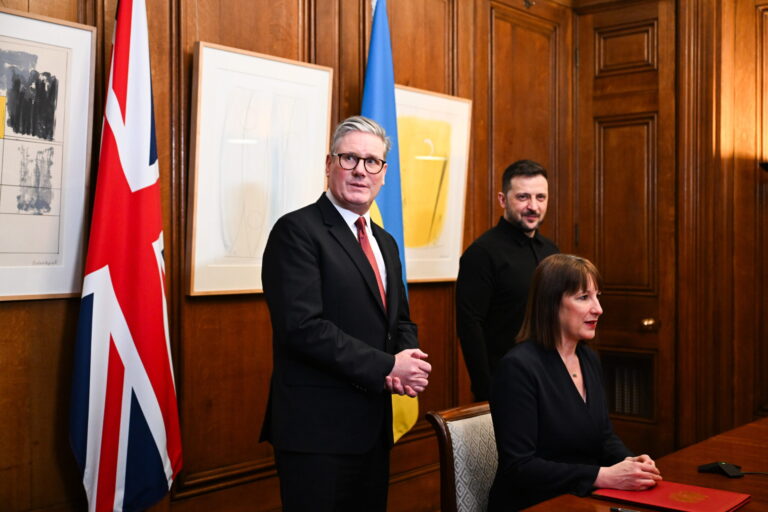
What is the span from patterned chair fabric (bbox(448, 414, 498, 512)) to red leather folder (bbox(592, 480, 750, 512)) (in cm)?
37

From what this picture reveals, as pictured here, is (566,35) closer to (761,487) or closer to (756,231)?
(756,231)

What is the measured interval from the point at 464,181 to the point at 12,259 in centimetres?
244

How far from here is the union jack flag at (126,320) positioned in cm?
269

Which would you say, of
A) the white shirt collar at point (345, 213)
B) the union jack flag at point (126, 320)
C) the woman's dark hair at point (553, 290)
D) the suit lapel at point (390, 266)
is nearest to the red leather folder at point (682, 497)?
the woman's dark hair at point (553, 290)

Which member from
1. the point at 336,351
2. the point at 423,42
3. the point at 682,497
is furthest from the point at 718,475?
the point at 423,42

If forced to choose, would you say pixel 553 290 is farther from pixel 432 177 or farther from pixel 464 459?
pixel 432 177

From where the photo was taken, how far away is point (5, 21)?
261 cm

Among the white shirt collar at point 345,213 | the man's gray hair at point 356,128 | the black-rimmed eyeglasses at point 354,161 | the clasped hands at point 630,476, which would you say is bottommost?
the clasped hands at point 630,476

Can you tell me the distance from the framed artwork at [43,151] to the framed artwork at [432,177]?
5.52ft

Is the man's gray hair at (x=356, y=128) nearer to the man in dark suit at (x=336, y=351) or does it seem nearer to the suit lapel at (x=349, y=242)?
the man in dark suit at (x=336, y=351)

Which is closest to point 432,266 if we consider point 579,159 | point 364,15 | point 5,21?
point 364,15

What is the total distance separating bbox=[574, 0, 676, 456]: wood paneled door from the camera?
5012mm

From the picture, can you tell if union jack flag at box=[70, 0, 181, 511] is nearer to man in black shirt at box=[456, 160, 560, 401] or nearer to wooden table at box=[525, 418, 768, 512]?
man in black shirt at box=[456, 160, 560, 401]

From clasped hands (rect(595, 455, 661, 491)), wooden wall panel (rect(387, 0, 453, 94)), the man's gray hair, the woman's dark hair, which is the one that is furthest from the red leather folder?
→ wooden wall panel (rect(387, 0, 453, 94))
